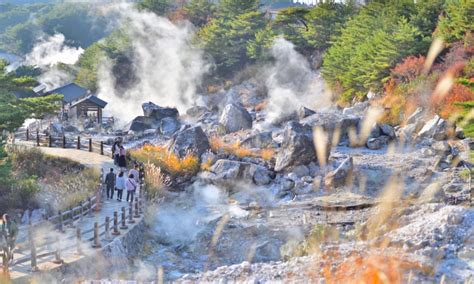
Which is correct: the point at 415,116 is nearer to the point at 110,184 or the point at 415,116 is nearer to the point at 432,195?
the point at 432,195

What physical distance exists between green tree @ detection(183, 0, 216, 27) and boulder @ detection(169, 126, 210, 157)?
3336 centimetres

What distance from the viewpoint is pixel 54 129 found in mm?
37156

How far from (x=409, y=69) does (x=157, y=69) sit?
23.9 metres

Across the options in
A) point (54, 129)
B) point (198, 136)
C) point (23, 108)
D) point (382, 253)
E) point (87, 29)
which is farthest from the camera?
point (87, 29)

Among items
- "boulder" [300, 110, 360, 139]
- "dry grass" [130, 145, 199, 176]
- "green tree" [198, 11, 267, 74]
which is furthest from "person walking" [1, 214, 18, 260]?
"green tree" [198, 11, 267, 74]

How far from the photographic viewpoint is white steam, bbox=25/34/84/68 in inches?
3018

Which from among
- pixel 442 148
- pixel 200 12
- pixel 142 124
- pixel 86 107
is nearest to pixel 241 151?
pixel 442 148

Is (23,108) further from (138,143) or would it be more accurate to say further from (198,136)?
(138,143)

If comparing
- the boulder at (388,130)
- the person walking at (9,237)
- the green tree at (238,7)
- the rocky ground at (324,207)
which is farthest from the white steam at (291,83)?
the person walking at (9,237)

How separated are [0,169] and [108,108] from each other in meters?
33.0

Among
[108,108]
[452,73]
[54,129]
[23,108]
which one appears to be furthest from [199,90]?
[23,108]

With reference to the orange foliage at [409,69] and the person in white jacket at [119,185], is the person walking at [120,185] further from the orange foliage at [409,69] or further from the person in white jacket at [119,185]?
the orange foliage at [409,69]

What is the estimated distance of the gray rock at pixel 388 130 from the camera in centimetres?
3005

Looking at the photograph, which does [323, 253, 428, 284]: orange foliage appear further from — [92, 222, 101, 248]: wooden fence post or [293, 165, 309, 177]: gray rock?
[293, 165, 309, 177]: gray rock
